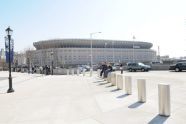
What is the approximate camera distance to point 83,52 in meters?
146

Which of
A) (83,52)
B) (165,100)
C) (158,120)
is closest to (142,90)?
(165,100)

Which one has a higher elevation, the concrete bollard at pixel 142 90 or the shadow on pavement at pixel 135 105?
the concrete bollard at pixel 142 90

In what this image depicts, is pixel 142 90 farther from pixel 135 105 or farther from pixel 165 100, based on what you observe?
pixel 165 100

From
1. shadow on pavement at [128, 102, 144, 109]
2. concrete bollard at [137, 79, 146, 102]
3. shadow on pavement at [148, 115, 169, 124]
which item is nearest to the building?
concrete bollard at [137, 79, 146, 102]

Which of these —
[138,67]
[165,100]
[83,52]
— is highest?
[83,52]

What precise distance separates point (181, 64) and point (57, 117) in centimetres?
3409

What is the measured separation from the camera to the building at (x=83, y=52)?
14125cm

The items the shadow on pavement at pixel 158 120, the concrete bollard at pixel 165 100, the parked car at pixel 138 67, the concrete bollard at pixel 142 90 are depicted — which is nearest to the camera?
the shadow on pavement at pixel 158 120

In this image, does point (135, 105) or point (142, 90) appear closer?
point (135, 105)

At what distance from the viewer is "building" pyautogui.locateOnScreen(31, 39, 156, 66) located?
463 ft

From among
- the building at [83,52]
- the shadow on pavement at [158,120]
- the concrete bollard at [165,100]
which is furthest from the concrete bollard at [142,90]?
the building at [83,52]

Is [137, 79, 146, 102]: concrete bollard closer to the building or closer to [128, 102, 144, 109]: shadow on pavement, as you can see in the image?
[128, 102, 144, 109]: shadow on pavement

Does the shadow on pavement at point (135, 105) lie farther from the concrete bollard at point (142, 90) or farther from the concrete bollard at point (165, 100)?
the concrete bollard at point (165, 100)

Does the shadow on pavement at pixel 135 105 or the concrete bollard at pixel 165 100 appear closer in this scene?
the concrete bollard at pixel 165 100
